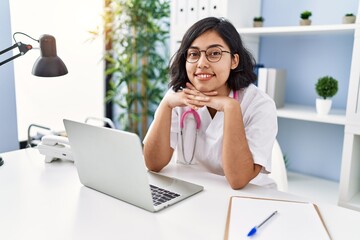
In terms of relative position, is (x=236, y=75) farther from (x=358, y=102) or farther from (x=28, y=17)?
(x=28, y=17)

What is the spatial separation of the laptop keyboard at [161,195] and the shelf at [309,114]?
97 centimetres

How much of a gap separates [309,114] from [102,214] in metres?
1.22

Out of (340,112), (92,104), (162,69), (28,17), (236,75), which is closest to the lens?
(236,75)

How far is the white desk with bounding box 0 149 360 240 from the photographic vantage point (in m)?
0.72

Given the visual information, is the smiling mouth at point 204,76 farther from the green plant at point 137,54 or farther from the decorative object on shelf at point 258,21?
the green plant at point 137,54

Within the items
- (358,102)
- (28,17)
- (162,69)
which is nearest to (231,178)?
(358,102)

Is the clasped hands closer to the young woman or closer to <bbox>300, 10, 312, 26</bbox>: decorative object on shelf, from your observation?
the young woman

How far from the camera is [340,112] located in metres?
1.73

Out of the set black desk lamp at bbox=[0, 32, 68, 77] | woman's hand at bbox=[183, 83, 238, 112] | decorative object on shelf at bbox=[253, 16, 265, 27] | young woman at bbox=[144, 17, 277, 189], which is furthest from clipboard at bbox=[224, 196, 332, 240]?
decorative object on shelf at bbox=[253, 16, 265, 27]

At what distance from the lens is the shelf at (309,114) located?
156 cm

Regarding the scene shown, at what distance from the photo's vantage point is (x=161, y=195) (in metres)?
0.91

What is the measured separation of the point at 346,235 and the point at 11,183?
3.01ft

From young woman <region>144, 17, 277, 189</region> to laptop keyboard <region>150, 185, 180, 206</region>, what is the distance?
0.19 meters

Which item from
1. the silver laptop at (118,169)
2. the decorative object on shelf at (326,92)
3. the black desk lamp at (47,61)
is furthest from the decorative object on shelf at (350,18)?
the black desk lamp at (47,61)
